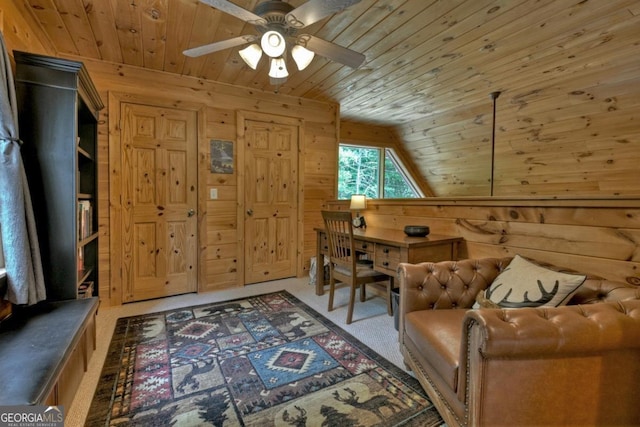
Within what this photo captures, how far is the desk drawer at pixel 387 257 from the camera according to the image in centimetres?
229

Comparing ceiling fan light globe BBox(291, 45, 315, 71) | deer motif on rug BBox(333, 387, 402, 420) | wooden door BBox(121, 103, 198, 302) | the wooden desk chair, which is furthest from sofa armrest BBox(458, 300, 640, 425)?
wooden door BBox(121, 103, 198, 302)

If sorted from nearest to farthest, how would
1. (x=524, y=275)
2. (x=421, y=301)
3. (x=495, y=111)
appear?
1. (x=524, y=275)
2. (x=421, y=301)
3. (x=495, y=111)

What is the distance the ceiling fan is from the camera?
4.80 feet

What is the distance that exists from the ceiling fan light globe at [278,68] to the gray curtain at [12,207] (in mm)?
1387

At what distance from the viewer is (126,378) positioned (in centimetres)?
171

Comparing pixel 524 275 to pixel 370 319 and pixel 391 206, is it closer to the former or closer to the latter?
pixel 370 319

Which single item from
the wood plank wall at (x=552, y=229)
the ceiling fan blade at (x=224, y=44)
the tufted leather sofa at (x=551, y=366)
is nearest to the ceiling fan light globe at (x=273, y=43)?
the ceiling fan blade at (x=224, y=44)

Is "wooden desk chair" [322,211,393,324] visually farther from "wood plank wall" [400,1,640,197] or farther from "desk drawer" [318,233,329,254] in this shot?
"wood plank wall" [400,1,640,197]

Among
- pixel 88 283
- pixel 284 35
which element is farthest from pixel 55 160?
pixel 284 35

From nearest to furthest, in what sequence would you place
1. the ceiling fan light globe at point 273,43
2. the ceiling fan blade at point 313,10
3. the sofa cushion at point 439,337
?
the sofa cushion at point 439,337 < the ceiling fan blade at point 313,10 < the ceiling fan light globe at point 273,43

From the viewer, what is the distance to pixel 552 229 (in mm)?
1861

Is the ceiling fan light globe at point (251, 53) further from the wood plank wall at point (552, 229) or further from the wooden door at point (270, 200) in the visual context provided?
the wood plank wall at point (552, 229)

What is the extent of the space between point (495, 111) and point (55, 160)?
4302mm

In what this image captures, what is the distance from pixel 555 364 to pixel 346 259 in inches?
65.6
